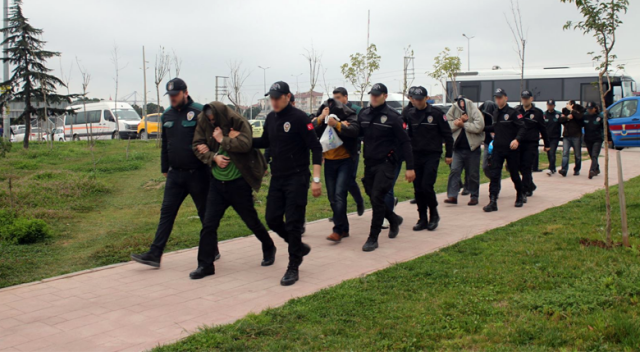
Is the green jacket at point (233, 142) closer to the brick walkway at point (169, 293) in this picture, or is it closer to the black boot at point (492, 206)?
the brick walkway at point (169, 293)

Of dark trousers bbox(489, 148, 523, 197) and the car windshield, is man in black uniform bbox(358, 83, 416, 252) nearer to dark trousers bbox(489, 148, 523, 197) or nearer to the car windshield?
dark trousers bbox(489, 148, 523, 197)

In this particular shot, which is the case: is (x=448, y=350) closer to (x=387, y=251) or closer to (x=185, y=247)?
(x=387, y=251)

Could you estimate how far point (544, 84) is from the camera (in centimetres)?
3127

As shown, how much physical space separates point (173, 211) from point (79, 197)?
19.3ft

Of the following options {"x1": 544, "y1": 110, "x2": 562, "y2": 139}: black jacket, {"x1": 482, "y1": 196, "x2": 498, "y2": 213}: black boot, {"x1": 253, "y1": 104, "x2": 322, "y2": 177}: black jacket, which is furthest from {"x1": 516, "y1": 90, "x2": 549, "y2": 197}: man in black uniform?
{"x1": 253, "y1": 104, "x2": 322, "y2": 177}: black jacket

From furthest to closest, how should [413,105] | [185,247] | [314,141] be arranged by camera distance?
[413,105], [185,247], [314,141]

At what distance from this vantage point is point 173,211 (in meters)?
6.47

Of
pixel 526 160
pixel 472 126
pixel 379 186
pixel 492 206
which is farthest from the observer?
pixel 526 160

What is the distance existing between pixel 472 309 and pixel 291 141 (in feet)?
8.17

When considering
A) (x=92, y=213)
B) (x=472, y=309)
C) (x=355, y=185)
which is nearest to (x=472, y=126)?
(x=355, y=185)

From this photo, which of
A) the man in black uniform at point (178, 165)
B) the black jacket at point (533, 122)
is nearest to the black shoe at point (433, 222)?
the black jacket at point (533, 122)

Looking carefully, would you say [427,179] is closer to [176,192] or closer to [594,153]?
[176,192]

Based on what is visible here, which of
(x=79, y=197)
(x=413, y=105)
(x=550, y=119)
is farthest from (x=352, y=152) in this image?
(x=550, y=119)

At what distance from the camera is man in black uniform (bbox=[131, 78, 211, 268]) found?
249 inches
